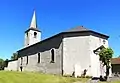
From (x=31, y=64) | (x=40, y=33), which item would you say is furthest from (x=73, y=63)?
(x=40, y=33)

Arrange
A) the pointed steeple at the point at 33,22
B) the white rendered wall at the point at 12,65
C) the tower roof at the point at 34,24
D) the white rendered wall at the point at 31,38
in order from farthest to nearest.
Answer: the pointed steeple at the point at 33,22, the tower roof at the point at 34,24, the white rendered wall at the point at 12,65, the white rendered wall at the point at 31,38

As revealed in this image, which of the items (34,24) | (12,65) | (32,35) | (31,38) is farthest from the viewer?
(34,24)

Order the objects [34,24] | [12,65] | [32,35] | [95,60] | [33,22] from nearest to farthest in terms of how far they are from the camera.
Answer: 1. [95,60]
2. [32,35]
3. [12,65]
4. [34,24]
5. [33,22]

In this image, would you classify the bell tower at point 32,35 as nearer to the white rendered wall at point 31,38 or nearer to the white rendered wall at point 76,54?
the white rendered wall at point 31,38

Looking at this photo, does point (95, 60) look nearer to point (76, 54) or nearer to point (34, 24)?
point (76, 54)

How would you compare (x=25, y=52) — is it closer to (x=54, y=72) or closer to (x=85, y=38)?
(x=54, y=72)

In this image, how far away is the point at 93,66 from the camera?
114ft

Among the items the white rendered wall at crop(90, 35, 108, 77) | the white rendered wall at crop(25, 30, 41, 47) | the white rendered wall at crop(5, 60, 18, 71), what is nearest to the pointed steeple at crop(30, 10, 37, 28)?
the white rendered wall at crop(25, 30, 41, 47)

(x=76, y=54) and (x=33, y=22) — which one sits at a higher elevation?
(x=33, y=22)

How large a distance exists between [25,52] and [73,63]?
70.9 ft

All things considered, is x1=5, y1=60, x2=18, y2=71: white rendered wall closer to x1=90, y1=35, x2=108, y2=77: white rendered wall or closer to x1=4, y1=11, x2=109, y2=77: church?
x1=4, y1=11, x2=109, y2=77: church

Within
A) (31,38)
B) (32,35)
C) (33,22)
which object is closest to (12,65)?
(31,38)

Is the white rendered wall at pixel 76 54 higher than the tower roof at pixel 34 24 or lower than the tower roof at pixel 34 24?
lower

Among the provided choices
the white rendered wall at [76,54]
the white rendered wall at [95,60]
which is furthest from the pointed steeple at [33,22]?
the white rendered wall at [95,60]
